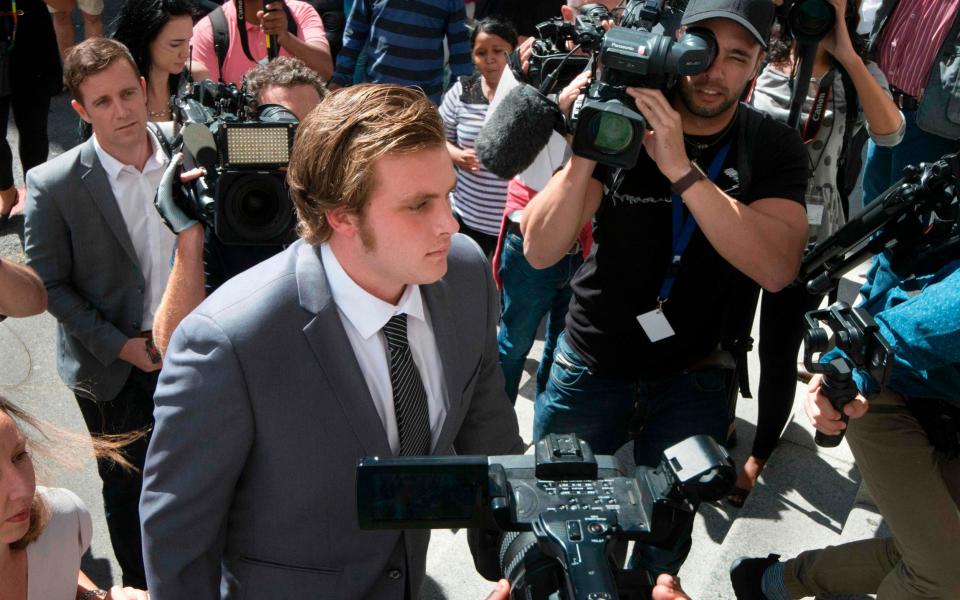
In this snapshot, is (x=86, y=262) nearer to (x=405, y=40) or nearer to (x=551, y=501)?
(x=551, y=501)

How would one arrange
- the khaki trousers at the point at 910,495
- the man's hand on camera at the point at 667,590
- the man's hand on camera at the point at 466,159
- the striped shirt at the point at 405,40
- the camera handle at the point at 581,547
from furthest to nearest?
1. the striped shirt at the point at 405,40
2. the man's hand on camera at the point at 466,159
3. the khaki trousers at the point at 910,495
4. the man's hand on camera at the point at 667,590
5. the camera handle at the point at 581,547

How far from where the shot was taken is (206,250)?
3.01 meters

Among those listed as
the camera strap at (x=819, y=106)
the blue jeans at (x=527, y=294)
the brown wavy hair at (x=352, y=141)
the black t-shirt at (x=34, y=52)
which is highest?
the brown wavy hair at (x=352, y=141)

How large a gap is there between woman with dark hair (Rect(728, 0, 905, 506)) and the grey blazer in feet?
7.80

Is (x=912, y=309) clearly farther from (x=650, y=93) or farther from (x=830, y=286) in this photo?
(x=650, y=93)

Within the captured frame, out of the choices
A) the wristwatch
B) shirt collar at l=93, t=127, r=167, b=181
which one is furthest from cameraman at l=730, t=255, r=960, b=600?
shirt collar at l=93, t=127, r=167, b=181

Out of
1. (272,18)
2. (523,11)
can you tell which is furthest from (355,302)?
(523,11)

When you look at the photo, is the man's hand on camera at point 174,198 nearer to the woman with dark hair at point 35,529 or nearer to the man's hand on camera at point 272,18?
the woman with dark hair at point 35,529

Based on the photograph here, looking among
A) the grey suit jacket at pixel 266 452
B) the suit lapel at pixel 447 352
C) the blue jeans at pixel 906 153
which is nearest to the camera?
the grey suit jacket at pixel 266 452

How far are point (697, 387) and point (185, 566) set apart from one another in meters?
1.65

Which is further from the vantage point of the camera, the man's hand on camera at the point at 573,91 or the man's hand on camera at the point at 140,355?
the man's hand on camera at the point at 140,355

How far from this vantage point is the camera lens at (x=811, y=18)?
3.19m

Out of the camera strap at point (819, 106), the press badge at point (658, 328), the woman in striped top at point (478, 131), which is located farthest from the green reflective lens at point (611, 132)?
the woman in striped top at point (478, 131)

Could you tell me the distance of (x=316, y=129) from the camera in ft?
6.94
